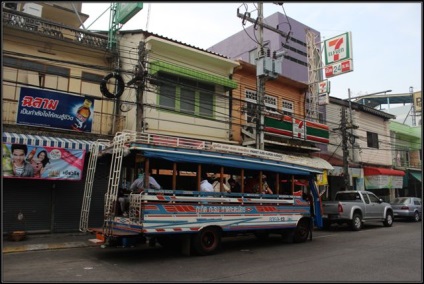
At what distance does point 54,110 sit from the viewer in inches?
538

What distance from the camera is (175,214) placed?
9.47 metres

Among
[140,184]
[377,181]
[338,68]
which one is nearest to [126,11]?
[140,184]

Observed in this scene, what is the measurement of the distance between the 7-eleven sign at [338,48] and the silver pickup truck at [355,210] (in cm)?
799

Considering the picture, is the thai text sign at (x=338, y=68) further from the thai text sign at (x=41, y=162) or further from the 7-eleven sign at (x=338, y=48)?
the thai text sign at (x=41, y=162)

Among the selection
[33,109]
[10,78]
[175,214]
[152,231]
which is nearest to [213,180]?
[175,214]

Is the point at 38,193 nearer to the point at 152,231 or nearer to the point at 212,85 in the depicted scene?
the point at 152,231

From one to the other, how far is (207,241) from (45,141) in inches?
260

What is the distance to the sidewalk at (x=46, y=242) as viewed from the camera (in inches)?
432

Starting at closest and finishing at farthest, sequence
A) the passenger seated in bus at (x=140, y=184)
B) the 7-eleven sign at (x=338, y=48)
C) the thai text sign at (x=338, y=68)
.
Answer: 1. the passenger seated in bus at (x=140, y=184)
2. the thai text sign at (x=338, y=68)
3. the 7-eleven sign at (x=338, y=48)

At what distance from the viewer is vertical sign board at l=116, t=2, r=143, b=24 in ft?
49.1

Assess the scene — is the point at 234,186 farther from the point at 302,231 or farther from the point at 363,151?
→ the point at 363,151

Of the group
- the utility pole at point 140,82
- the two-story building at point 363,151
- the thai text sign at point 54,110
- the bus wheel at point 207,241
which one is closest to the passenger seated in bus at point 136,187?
the bus wheel at point 207,241

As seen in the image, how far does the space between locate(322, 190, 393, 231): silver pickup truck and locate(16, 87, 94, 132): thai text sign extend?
11.0m

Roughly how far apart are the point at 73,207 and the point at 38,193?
53.3 inches
